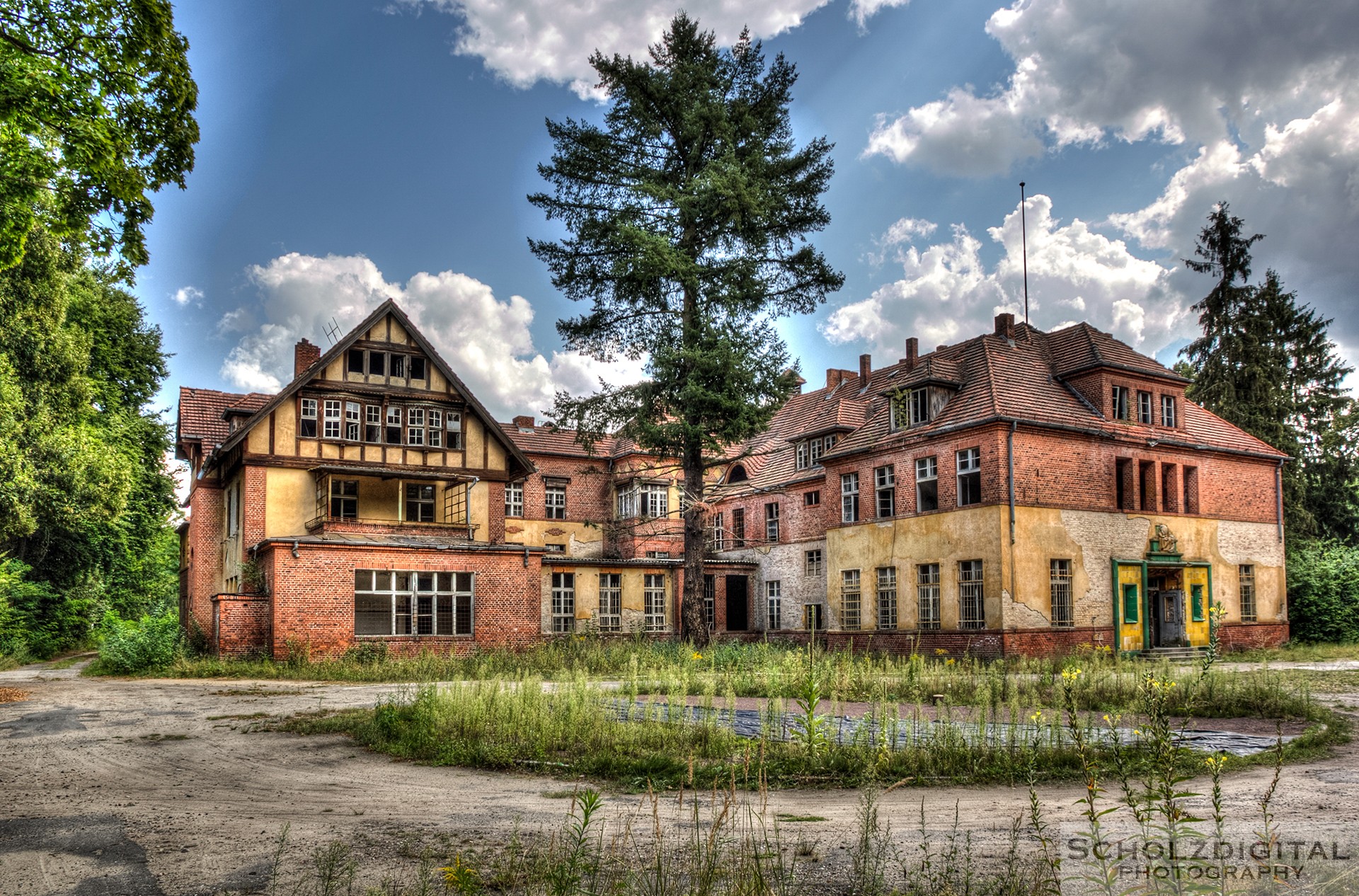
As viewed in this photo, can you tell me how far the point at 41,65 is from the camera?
34.4ft

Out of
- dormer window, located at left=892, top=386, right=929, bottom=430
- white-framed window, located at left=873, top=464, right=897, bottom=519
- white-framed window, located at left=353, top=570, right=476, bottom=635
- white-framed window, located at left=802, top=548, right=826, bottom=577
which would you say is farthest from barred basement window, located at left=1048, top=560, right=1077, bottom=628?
white-framed window, located at left=353, top=570, right=476, bottom=635

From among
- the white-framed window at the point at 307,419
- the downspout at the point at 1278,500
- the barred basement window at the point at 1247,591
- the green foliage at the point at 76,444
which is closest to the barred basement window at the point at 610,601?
the white-framed window at the point at 307,419

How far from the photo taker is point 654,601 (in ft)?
118

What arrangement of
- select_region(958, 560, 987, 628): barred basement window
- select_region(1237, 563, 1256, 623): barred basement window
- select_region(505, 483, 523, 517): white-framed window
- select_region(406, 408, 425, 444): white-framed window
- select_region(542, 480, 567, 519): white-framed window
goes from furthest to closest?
select_region(542, 480, 567, 519): white-framed window
select_region(505, 483, 523, 517): white-framed window
select_region(1237, 563, 1256, 623): barred basement window
select_region(406, 408, 425, 444): white-framed window
select_region(958, 560, 987, 628): barred basement window

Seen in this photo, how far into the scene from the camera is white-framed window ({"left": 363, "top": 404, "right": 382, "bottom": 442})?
2991 cm

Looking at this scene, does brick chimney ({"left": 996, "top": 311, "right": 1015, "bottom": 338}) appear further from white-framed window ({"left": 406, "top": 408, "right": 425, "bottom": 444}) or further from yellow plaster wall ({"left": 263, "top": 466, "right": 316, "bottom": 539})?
yellow plaster wall ({"left": 263, "top": 466, "right": 316, "bottom": 539})

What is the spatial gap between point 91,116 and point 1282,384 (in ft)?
144

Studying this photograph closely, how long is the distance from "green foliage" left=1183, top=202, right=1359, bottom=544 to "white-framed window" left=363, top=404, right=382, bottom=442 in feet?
102

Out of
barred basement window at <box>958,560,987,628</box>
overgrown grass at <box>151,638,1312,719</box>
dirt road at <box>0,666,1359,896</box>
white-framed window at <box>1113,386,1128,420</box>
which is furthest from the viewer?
white-framed window at <box>1113,386,1128,420</box>

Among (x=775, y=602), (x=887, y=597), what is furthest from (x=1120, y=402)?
(x=775, y=602)

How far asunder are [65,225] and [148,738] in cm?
634

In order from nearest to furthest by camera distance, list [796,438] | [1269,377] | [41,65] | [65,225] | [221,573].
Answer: [41,65] → [65,225] → [221,573] → [796,438] → [1269,377]

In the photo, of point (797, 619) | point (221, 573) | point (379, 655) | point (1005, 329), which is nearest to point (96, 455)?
point (221, 573)

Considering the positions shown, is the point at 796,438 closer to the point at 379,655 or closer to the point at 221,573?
the point at 379,655
